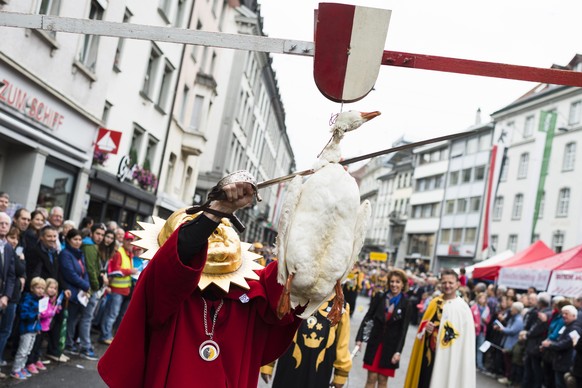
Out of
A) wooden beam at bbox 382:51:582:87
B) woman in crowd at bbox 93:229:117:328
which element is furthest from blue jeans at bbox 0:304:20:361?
wooden beam at bbox 382:51:582:87

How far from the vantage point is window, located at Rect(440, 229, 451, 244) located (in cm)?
5256

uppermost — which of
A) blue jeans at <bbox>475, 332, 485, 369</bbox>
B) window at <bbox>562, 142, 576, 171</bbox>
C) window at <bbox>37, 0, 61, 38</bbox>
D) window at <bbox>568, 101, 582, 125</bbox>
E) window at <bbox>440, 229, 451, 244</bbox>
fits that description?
window at <bbox>568, 101, 582, 125</bbox>

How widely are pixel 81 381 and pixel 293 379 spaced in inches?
113

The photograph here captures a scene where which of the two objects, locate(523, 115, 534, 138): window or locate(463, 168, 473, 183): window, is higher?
locate(523, 115, 534, 138): window

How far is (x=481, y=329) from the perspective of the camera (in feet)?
50.6

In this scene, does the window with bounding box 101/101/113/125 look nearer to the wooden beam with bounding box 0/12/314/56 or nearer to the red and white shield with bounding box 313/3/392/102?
the wooden beam with bounding box 0/12/314/56

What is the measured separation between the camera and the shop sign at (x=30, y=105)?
10734 mm

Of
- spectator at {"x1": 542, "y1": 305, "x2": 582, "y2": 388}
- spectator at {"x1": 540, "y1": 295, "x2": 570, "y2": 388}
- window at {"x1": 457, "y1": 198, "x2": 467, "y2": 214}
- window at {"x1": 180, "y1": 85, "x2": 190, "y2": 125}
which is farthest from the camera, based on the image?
window at {"x1": 457, "y1": 198, "x2": 467, "y2": 214}

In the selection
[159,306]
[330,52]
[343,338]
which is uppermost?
[330,52]

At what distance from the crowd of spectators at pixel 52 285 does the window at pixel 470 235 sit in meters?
41.2

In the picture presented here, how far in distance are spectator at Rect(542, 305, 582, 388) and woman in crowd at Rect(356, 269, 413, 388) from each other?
11.9 feet

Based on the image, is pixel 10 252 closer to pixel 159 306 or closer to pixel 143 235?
pixel 143 235

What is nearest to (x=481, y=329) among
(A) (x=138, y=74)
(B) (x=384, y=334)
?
(B) (x=384, y=334)

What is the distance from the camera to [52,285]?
7688 mm
